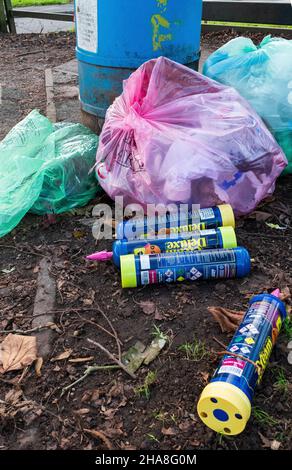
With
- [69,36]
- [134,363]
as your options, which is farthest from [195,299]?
[69,36]

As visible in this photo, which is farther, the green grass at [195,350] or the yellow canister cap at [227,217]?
the yellow canister cap at [227,217]

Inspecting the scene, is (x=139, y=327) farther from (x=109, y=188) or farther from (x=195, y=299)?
(x=109, y=188)

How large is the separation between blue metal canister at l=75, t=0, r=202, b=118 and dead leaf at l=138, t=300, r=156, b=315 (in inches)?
59.4

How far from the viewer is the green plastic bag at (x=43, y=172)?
8.20 ft

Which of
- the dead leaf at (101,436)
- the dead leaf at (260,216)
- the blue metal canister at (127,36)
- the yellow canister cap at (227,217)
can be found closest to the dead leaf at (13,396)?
the dead leaf at (101,436)

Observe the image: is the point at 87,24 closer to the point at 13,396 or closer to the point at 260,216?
the point at 260,216

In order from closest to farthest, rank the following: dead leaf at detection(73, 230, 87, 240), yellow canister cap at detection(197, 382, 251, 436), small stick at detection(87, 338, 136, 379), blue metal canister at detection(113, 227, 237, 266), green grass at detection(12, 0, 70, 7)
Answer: yellow canister cap at detection(197, 382, 251, 436)
small stick at detection(87, 338, 136, 379)
blue metal canister at detection(113, 227, 237, 266)
dead leaf at detection(73, 230, 87, 240)
green grass at detection(12, 0, 70, 7)

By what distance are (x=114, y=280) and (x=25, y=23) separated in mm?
7452

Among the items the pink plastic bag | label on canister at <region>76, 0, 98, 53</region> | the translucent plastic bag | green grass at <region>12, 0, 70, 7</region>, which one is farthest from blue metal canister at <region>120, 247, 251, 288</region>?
green grass at <region>12, 0, 70, 7</region>

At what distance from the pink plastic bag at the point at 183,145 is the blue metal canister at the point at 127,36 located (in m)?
0.24

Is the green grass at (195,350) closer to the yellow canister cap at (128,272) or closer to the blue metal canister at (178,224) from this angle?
the yellow canister cap at (128,272)

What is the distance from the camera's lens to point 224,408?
4.47 feet

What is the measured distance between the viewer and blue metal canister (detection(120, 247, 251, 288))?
2.02 meters

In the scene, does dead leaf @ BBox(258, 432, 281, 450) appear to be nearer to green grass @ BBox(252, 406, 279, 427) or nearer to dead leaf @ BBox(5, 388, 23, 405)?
green grass @ BBox(252, 406, 279, 427)
